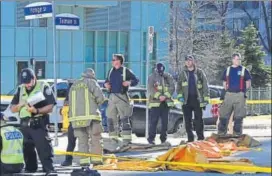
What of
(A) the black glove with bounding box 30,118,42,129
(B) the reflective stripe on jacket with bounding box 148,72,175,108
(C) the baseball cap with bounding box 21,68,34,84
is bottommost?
(A) the black glove with bounding box 30,118,42,129

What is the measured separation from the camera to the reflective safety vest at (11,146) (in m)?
8.55

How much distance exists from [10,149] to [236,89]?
20.6 feet

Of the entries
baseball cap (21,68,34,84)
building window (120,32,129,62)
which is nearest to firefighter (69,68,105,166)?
baseball cap (21,68,34,84)

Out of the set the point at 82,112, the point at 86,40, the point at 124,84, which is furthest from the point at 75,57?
the point at 82,112

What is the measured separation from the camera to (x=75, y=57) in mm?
35656

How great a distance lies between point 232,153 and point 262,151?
2.67 ft

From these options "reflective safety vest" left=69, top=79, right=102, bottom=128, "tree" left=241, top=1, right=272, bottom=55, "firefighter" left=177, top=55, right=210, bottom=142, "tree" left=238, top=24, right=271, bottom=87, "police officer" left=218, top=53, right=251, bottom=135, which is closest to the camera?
"reflective safety vest" left=69, top=79, right=102, bottom=128

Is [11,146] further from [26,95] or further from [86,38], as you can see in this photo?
[86,38]

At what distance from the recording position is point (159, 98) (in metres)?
14.0

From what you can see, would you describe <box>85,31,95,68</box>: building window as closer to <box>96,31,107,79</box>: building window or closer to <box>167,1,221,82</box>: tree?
<box>96,31,107,79</box>: building window

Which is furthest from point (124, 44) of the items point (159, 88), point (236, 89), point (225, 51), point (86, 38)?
point (236, 89)

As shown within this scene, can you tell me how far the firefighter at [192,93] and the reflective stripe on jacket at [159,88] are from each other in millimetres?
232

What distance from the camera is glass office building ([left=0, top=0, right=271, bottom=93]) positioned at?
33750mm

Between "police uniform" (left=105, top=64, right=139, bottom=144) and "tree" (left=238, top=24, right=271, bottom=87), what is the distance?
2010 centimetres
